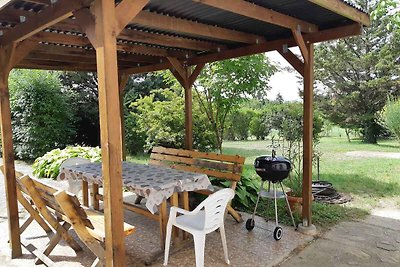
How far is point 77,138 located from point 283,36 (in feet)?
28.5

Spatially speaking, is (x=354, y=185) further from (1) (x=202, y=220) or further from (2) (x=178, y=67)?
(1) (x=202, y=220)

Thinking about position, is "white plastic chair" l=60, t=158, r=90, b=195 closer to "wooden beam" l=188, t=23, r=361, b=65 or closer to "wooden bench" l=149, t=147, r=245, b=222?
"wooden bench" l=149, t=147, r=245, b=222

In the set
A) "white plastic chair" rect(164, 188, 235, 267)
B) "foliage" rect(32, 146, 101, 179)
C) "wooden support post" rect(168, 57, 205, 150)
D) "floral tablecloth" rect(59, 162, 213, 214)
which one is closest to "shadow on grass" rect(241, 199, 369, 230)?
"floral tablecloth" rect(59, 162, 213, 214)

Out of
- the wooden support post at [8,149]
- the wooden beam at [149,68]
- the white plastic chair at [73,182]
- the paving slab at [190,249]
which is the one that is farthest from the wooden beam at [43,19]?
the wooden beam at [149,68]

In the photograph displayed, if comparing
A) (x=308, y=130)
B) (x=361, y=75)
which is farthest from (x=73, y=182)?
(x=361, y=75)

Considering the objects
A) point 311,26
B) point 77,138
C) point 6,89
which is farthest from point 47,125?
point 311,26

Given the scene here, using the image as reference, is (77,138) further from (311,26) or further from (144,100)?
(311,26)

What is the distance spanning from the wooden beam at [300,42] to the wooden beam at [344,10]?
0.53m

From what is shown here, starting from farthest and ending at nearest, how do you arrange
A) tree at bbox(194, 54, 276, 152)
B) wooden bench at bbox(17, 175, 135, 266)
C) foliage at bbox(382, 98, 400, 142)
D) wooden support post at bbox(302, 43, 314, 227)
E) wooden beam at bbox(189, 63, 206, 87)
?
foliage at bbox(382, 98, 400, 142)
tree at bbox(194, 54, 276, 152)
wooden beam at bbox(189, 63, 206, 87)
wooden support post at bbox(302, 43, 314, 227)
wooden bench at bbox(17, 175, 135, 266)

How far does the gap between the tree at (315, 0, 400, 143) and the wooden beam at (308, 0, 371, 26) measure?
515 inches

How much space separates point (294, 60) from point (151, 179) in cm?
232

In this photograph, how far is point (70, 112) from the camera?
986 centimetres

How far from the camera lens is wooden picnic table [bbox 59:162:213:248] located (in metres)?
2.96

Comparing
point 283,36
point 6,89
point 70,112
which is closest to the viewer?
point 6,89
